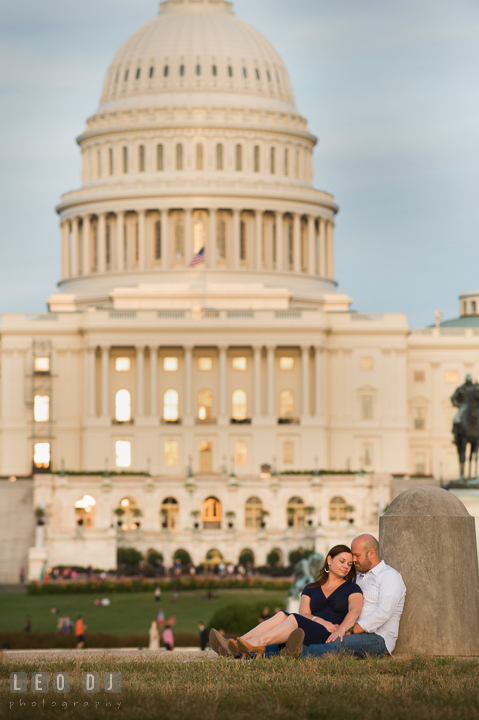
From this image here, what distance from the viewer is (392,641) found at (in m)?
18.2

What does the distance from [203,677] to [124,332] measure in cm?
8595

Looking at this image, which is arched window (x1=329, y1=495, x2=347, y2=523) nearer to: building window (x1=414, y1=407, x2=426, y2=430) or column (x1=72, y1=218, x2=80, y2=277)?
building window (x1=414, y1=407, x2=426, y2=430)

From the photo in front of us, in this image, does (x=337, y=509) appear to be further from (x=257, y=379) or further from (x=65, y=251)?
(x=65, y=251)

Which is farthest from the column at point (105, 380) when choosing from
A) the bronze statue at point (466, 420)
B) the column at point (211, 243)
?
the bronze statue at point (466, 420)

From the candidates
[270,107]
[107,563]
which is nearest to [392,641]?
[107,563]

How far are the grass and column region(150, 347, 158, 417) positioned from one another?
272ft

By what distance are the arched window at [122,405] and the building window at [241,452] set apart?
27.0 ft

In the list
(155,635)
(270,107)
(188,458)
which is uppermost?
(270,107)

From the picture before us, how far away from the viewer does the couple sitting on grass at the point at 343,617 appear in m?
18.0

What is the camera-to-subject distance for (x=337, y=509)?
83688 mm

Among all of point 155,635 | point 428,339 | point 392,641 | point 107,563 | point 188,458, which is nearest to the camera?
point 392,641

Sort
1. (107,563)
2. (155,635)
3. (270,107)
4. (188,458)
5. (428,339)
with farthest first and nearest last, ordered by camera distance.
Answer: (270,107) → (428,339) → (188,458) → (107,563) → (155,635)

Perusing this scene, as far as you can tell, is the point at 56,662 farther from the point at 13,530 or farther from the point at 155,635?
the point at 13,530

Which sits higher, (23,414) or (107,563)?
(23,414)
